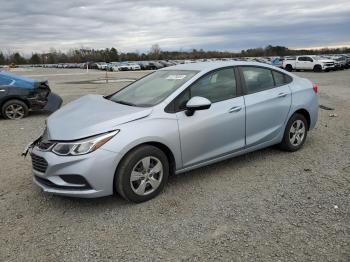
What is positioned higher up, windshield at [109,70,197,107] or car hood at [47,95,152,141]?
windshield at [109,70,197,107]

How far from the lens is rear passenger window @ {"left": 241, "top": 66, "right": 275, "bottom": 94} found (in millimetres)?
5250

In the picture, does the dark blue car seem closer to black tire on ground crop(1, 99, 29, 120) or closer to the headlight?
black tire on ground crop(1, 99, 29, 120)

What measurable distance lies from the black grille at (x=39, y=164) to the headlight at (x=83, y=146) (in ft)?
0.77

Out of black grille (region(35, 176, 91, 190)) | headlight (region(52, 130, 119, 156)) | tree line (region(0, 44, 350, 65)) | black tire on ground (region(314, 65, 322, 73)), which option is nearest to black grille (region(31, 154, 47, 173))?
black grille (region(35, 176, 91, 190))

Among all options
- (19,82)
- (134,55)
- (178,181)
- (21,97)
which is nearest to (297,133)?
(178,181)

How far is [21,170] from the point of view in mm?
5500

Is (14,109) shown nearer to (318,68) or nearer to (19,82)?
(19,82)

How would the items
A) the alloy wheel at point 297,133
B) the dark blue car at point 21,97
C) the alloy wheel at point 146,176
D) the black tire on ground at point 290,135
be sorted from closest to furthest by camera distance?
the alloy wheel at point 146,176, the black tire on ground at point 290,135, the alloy wheel at point 297,133, the dark blue car at point 21,97

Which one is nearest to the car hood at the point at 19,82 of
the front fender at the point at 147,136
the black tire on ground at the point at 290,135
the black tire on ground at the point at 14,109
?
the black tire on ground at the point at 14,109

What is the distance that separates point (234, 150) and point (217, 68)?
1160 millimetres

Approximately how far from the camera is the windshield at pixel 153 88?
4.63 m

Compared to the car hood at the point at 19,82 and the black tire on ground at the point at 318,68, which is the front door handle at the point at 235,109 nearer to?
the car hood at the point at 19,82

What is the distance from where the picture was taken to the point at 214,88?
4879 mm

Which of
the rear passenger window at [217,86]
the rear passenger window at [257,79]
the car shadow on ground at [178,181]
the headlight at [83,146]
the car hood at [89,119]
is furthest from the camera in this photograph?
the rear passenger window at [257,79]
